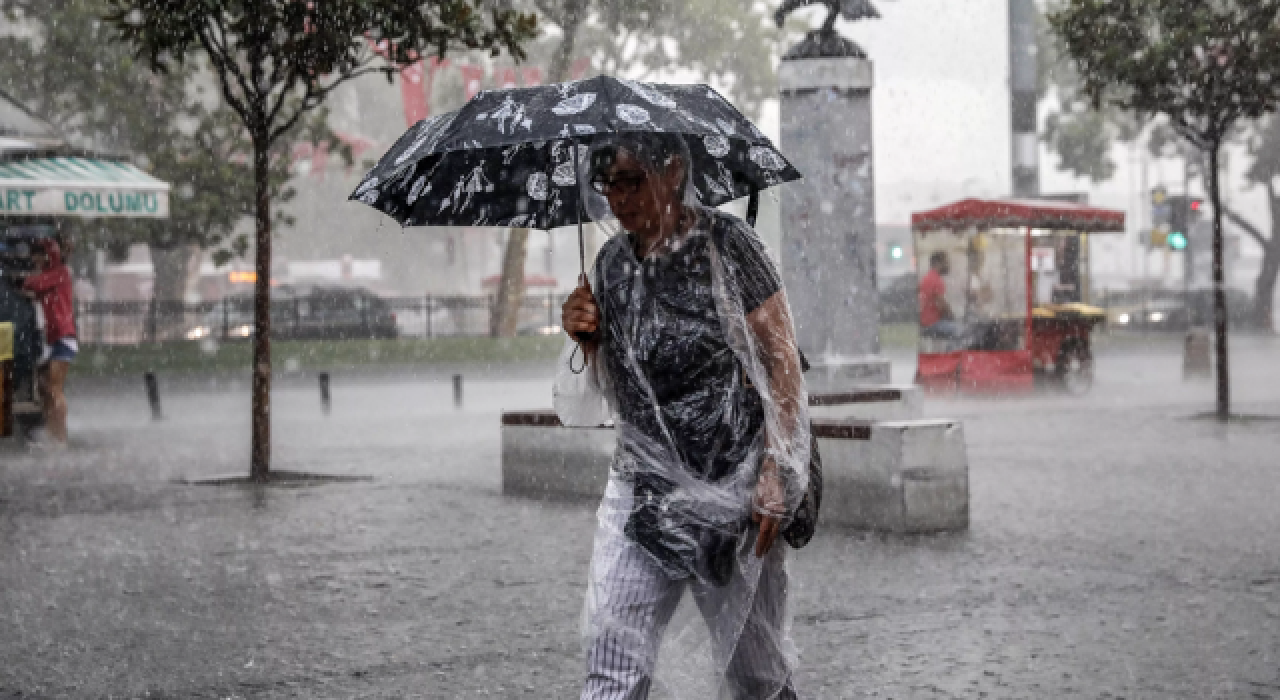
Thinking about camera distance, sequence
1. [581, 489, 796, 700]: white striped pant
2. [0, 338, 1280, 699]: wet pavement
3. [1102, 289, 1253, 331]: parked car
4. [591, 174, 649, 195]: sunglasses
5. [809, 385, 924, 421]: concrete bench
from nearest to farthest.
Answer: [581, 489, 796, 700]: white striped pant
[591, 174, 649, 195]: sunglasses
[0, 338, 1280, 699]: wet pavement
[809, 385, 924, 421]: concrete bench
[1102, 289, 1253, 331]: parked car

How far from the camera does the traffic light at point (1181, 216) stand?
29.8 m

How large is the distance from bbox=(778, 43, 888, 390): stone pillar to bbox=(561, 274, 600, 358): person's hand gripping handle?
34.5 ft

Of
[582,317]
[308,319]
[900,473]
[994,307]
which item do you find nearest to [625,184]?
[582,317]

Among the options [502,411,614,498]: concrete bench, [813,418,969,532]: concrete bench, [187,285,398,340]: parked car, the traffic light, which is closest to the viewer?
[813,418,969,532]: concrete bench

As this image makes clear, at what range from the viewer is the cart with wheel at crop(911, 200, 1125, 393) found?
71.8 ft

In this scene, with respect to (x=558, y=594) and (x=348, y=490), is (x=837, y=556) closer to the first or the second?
(x=558, y=594)

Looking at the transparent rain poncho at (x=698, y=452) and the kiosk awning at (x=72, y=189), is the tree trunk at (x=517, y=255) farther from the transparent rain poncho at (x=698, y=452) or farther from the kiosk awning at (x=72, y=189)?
the transparent rain poncho at (x=698, y=452)

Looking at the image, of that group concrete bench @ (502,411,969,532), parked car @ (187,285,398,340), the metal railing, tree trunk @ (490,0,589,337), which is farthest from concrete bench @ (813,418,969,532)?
parked car @ (187,285,398,340)

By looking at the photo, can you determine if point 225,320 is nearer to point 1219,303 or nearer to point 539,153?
point 1219,303

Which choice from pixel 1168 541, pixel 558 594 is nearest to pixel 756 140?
pixel 558 594

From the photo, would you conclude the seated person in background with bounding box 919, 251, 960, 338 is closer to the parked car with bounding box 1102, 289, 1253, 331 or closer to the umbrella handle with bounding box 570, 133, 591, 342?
the umbrella handle with bounding box 570, 133, 591, 342

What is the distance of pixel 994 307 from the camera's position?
74.5ft

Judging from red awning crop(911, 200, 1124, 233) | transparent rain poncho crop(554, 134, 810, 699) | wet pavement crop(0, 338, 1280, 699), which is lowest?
wet pavement crop(0, 338, 1280, 699)

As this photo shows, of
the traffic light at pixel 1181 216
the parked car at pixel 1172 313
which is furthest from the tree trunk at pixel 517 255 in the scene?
the parked car at pixel 1172 313
